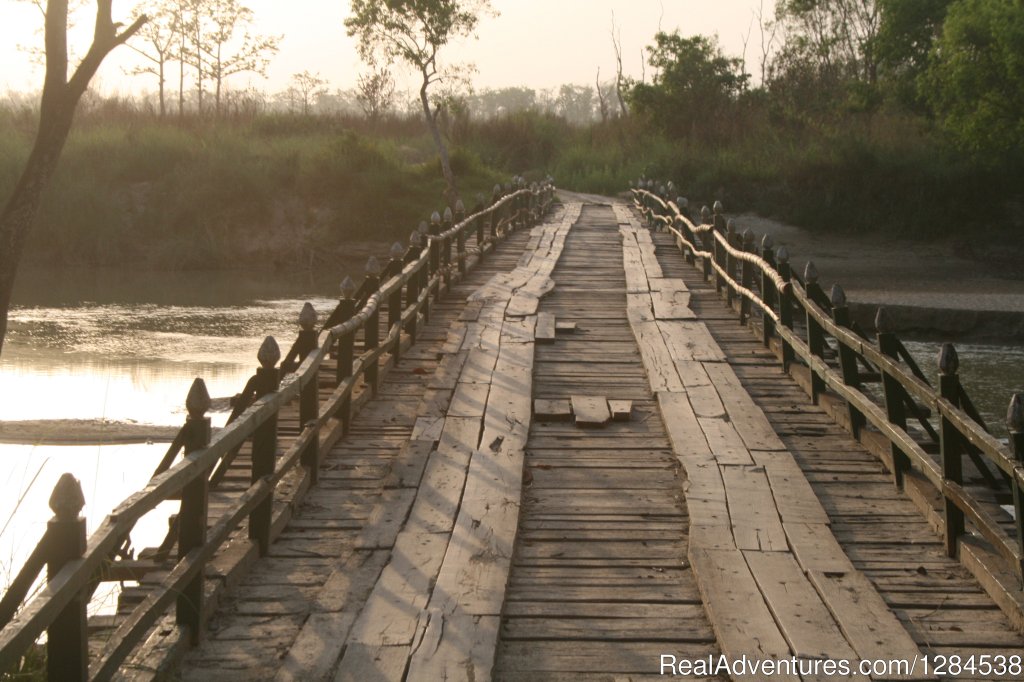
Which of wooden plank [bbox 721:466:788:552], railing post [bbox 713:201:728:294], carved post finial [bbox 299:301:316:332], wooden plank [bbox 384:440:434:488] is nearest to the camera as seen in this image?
wooden plank [bbox 721:466:788:552]

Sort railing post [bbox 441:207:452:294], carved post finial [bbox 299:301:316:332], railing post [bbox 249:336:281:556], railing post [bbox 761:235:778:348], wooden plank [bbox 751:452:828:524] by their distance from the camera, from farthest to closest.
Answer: railing post [bbox 441:207:452:294], railing post [bbox 761:235:778:348], carved post finial [bbox 299:301:316:332], wooden plank [bbox 751:452:828:524], railing post [bbox 249:336:281:556]

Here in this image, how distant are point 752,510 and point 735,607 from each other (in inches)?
50.5

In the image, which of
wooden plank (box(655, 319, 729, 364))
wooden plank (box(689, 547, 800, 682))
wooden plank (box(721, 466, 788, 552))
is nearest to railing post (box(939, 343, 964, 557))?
wooden plank (box(721, 466, 788, 552))

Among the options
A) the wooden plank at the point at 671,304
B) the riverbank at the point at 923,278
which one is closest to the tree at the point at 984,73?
the riverbank at the point at 923,278

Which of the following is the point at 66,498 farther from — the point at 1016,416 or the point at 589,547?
the point at 1016,416

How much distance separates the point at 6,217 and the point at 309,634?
5435mm

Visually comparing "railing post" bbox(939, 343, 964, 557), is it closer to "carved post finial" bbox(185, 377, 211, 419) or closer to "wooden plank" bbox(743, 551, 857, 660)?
"wooden plank" bbox(743, 551, 857, 660)

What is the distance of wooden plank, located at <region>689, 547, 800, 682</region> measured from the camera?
4.45 metres

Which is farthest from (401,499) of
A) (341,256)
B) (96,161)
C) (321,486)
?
(96,161)

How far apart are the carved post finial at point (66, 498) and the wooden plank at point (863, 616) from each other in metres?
2.75

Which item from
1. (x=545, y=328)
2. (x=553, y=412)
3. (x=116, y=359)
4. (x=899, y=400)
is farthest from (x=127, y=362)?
(x=899, y=400)

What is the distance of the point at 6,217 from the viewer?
8.73 meters

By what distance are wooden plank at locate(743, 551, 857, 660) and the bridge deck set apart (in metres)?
0.01

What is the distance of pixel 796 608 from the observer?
4.80 meters
